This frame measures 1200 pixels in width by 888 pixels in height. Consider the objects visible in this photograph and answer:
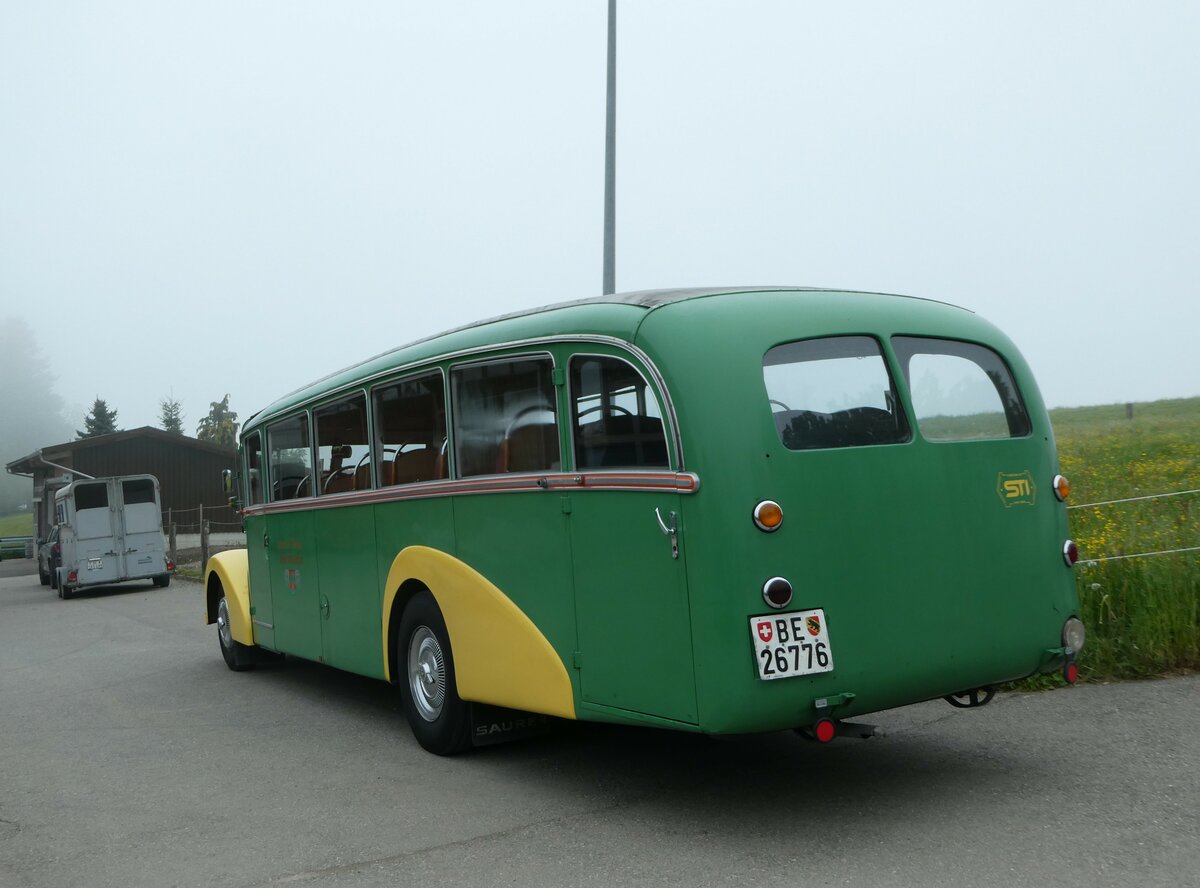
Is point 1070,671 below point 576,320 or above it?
below

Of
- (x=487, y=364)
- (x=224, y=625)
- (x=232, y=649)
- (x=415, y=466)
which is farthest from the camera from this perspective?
(x=224, y=625)

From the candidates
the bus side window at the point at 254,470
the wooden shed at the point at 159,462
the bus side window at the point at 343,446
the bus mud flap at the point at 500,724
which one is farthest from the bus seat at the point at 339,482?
the wooden shed at the point at 159,462

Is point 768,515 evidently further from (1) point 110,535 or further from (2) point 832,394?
(1) point 110,535

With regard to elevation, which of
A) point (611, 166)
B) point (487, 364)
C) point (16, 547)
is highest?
point (611, 166)

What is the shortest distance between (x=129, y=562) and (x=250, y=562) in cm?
1663

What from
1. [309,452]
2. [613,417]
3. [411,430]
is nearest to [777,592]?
[613,417]

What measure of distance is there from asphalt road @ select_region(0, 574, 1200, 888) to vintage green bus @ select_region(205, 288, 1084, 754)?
0.50m

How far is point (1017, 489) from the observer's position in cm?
569

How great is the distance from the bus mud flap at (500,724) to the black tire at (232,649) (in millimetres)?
4831

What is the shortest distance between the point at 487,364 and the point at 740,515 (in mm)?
2125

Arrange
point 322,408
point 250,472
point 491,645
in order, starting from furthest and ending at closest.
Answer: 1. point 250,472
2. point 322,408
3. point 491,645

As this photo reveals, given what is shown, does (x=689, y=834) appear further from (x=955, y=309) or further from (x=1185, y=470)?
(x=1185, y=470)

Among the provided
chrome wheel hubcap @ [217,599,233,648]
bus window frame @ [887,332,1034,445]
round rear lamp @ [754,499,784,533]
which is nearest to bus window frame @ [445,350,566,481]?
round rear lamp @ [754,499,784,533]

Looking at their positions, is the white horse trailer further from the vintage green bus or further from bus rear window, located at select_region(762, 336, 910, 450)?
bus rear window, located at select_region(762, 336, 910, 450)
